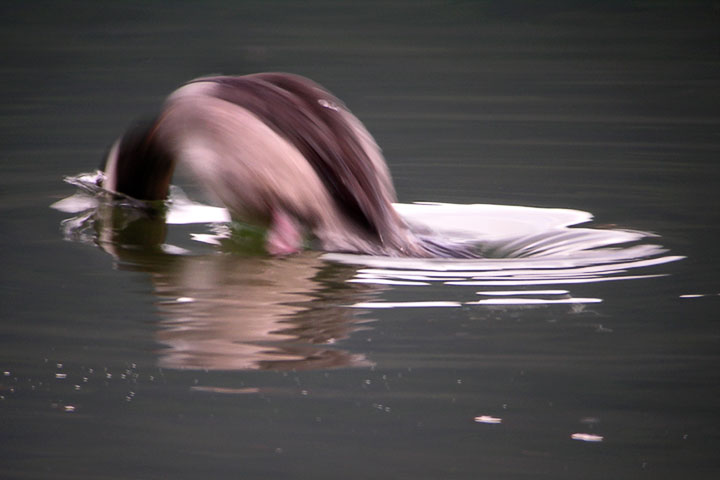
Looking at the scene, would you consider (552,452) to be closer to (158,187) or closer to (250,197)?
(250,197)

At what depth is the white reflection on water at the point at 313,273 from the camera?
138 cm

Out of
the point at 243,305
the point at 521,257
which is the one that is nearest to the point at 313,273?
the point at 243,305

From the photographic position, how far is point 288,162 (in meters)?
1.94

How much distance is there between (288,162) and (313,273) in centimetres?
26

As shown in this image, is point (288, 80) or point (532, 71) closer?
point (288, 80)

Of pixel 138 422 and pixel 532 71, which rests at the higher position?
pixel 532 71

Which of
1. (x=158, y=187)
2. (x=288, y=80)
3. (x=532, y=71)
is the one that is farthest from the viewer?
(x=532, y=71)

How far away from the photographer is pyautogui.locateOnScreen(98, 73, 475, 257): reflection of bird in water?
1.93 metres

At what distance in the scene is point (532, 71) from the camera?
15.2 feet

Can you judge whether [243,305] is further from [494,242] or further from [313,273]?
[494,242]

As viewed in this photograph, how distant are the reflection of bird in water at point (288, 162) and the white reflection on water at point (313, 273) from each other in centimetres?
7

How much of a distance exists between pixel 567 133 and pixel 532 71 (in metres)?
1.48

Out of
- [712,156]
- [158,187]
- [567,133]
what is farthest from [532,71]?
[158,187]

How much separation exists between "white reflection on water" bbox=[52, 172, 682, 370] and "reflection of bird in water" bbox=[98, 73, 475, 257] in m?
0.07
